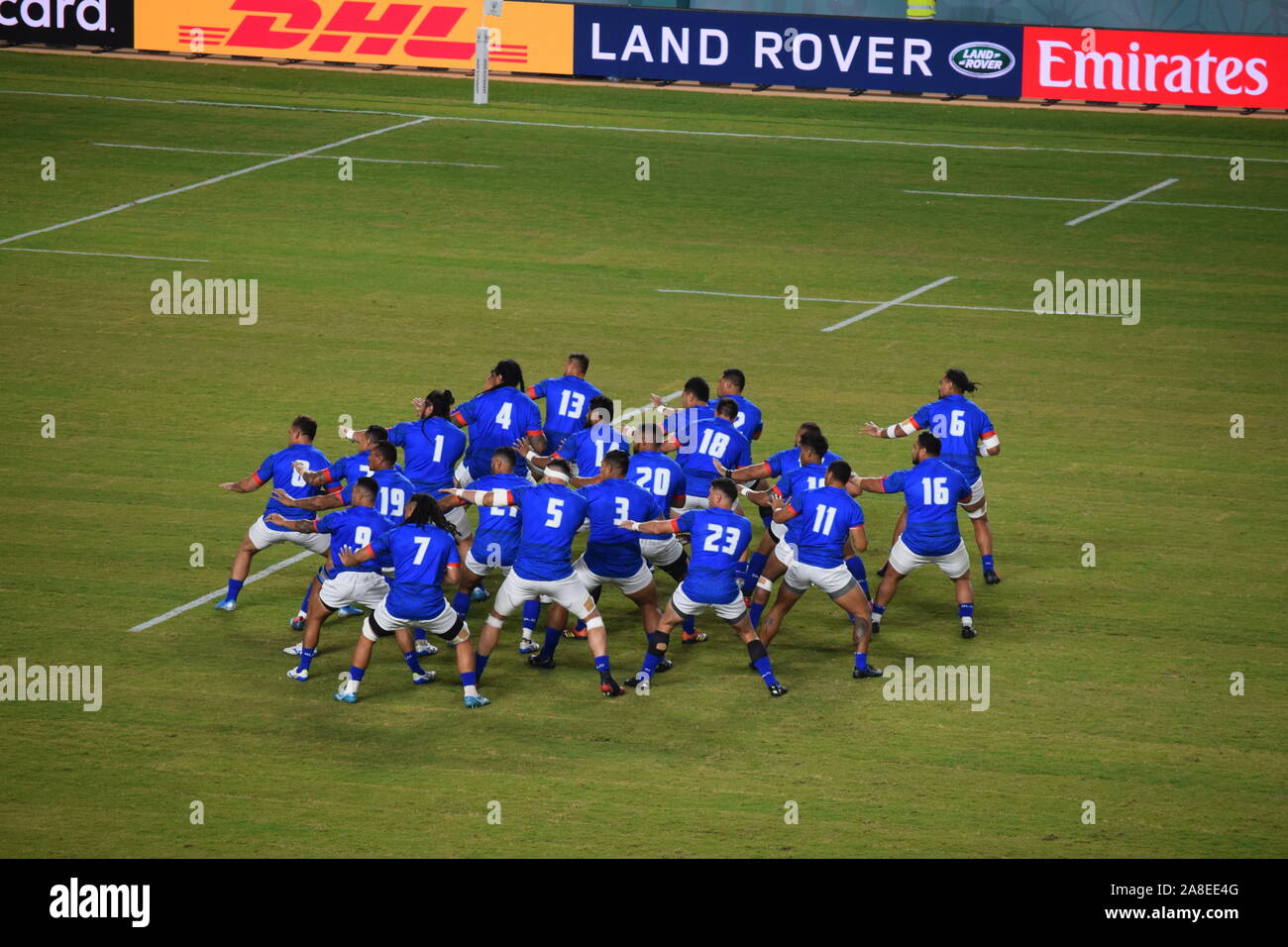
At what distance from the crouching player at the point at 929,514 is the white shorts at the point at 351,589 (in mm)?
4660

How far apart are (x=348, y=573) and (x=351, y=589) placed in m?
0.15

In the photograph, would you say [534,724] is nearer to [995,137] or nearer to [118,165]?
[118,165]

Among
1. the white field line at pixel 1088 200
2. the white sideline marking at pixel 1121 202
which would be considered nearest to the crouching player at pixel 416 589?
the white sideline marking at pixel 1121 202

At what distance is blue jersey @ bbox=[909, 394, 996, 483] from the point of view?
18.2m

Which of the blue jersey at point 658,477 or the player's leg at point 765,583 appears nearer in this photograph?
the blue jersey at point 658,477

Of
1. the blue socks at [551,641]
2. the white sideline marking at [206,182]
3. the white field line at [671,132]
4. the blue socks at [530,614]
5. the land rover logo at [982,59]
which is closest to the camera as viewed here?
the blue socks at [551,641]

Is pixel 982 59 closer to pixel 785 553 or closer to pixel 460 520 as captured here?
pixel 460 520

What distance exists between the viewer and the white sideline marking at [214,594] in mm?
16938

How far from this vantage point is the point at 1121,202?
124 feet

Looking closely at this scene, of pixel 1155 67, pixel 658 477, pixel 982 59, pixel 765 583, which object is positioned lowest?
pixel 765 583

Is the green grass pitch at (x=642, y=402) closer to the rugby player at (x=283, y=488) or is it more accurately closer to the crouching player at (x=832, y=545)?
the rugby player at (x=283, y=488)

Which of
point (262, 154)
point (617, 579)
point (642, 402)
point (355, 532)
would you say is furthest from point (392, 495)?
point (262, 154)

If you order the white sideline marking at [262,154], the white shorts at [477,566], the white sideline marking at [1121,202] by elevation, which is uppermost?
the white sideline marking at [262,154]

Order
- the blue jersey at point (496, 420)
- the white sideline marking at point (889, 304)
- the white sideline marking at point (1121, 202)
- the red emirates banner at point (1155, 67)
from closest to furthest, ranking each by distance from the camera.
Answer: the blue jersey at point (496, 420) → the white sideline marking at point (889, 304) → the white sideline marking at point (1121, 202) → the red emirates banner at point (1155, 67)
